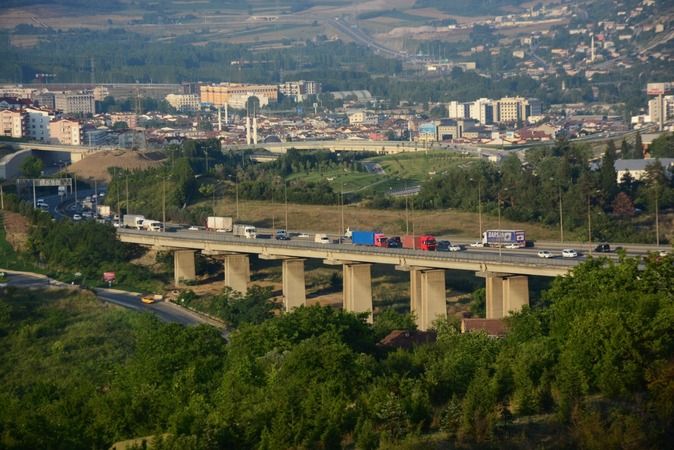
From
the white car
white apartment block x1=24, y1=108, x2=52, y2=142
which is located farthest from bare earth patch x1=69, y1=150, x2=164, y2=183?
the white car

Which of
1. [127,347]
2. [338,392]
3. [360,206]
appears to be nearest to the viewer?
[338,392]

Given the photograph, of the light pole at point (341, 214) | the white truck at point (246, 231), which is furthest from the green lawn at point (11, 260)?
the light pole at point (341, 214)

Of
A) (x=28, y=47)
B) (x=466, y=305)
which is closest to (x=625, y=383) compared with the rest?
(x=466, y=305)

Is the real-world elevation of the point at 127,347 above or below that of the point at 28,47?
below

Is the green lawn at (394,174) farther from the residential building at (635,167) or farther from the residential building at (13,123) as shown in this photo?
the residential building at (13,123)

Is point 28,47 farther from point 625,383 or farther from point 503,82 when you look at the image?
point 625,383

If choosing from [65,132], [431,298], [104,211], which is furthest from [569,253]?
[65,132]

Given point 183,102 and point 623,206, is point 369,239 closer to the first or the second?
point 623,206
